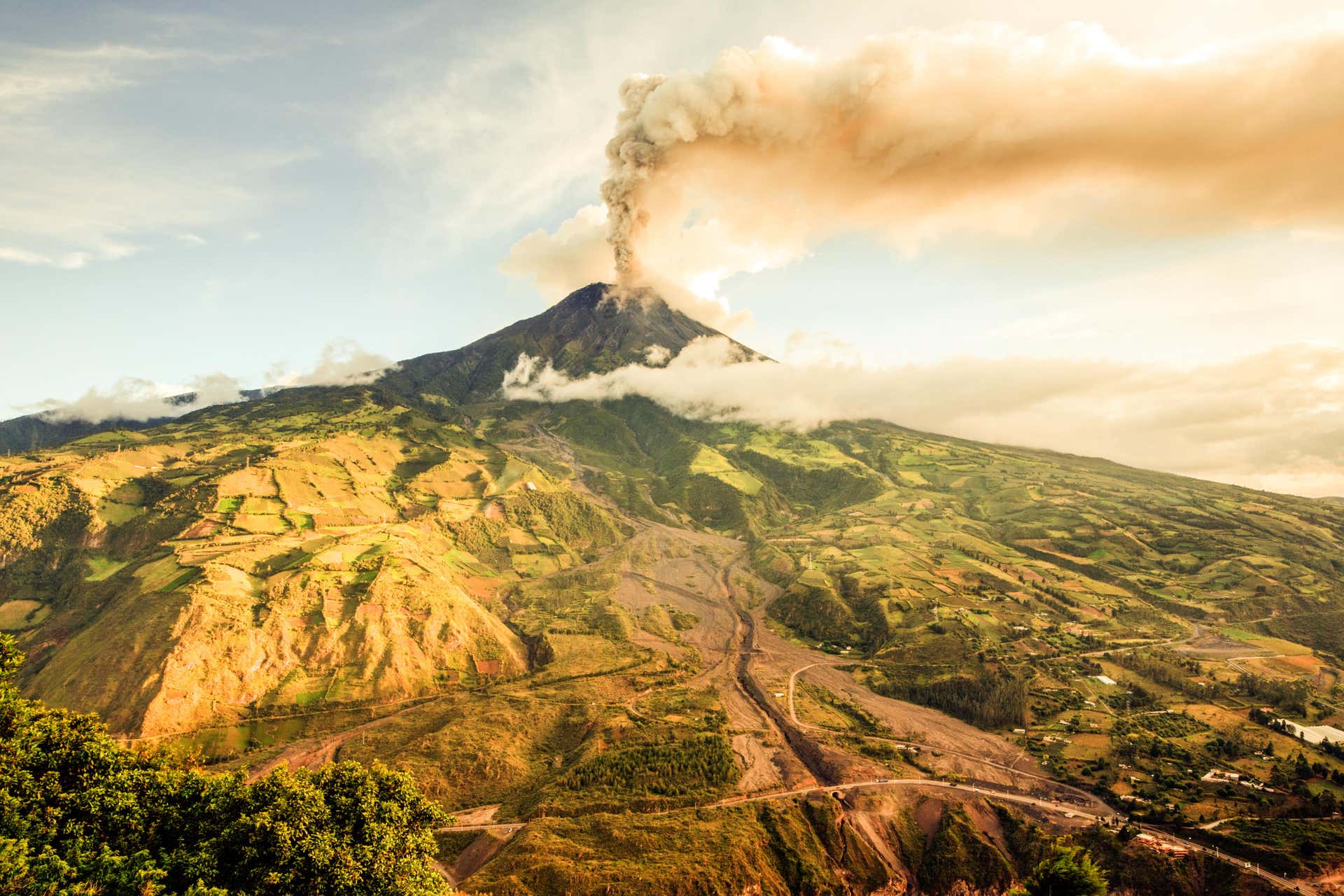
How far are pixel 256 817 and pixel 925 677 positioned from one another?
111 m

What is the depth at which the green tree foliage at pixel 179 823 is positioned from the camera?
31047mm

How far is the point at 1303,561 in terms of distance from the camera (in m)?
174

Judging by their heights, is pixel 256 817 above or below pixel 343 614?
above

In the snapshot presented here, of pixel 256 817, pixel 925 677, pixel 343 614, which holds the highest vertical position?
pixel 256 817

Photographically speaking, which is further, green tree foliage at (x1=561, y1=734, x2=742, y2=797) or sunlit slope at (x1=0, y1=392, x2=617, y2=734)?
sunlit slope at (x1=0, y1=392, x2=617, y2=734)

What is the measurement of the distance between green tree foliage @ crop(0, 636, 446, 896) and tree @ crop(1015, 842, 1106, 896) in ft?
134

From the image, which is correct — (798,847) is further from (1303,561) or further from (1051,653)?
(1303,561)

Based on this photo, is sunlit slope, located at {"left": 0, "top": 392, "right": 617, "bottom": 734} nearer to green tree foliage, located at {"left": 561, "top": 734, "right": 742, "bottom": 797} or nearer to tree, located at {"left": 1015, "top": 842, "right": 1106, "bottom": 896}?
green tree foliage, located at {"left": 561, "top": 734, "right": 742, "bottom": 797}

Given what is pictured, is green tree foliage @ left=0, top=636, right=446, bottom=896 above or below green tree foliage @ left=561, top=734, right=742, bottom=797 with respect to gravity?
above

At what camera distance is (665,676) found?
109688 millimetres

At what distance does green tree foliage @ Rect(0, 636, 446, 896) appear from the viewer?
102 ft

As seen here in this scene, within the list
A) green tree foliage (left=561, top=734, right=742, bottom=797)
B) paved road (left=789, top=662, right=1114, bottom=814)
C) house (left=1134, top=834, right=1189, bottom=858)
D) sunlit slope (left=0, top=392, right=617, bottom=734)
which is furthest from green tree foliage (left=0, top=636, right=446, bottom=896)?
house (left=1134, top=834, right=1189, bottom=858)

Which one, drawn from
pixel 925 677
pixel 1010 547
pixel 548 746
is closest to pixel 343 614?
pixel 548 746

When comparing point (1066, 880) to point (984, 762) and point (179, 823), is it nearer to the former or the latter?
point (984, 762)
